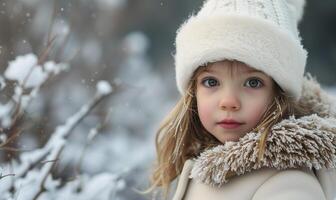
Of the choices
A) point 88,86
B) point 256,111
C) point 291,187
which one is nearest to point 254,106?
point 256,111

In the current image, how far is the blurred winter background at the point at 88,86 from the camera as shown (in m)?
2.33

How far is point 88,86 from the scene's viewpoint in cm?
461

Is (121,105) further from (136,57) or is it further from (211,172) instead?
(211,172)

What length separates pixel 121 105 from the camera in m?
4.91

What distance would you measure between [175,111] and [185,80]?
18 centimetres

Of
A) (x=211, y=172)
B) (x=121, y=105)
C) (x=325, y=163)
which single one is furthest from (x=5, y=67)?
(x=121, y=105)

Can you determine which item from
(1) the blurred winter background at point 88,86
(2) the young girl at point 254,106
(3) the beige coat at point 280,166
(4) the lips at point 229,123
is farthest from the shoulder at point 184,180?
(1) the blurred winter background at point 88,86

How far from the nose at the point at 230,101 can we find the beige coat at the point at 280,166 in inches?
3.9

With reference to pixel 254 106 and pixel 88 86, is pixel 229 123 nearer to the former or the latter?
pixel 254 106

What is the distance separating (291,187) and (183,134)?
1.97 feet

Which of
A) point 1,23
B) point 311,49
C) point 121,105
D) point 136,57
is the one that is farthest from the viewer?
point 311,49

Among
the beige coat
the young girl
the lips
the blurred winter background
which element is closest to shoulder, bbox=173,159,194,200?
the young girl

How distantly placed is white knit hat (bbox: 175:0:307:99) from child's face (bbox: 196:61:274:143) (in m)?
0.04

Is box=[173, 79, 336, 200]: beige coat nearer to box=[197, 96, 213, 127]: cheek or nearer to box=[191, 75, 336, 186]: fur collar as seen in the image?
box=[191, 75, 336, 186]: fur collar
